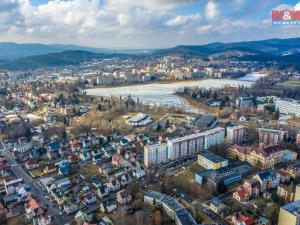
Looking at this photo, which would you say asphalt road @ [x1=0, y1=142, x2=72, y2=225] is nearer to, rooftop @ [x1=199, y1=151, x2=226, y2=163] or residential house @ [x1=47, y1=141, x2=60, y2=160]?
residential house @ [x1=47, y1=141, x2=60, y2=160]

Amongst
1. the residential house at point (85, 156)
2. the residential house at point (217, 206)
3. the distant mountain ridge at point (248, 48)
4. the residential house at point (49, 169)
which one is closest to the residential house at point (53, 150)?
the residential house at point (49, 169)

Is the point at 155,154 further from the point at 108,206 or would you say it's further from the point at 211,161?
the point at 108,206

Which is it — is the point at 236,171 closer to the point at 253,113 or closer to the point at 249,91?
the point at 253,113

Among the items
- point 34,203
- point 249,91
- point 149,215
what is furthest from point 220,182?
point 249,91

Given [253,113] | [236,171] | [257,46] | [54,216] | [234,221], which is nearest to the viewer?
[234,221]

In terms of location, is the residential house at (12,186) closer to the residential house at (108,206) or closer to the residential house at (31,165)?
the residential house at (31,165)

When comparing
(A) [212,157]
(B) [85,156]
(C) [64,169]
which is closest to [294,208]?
(A) [212,157]

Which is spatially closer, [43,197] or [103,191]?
[103,191]
